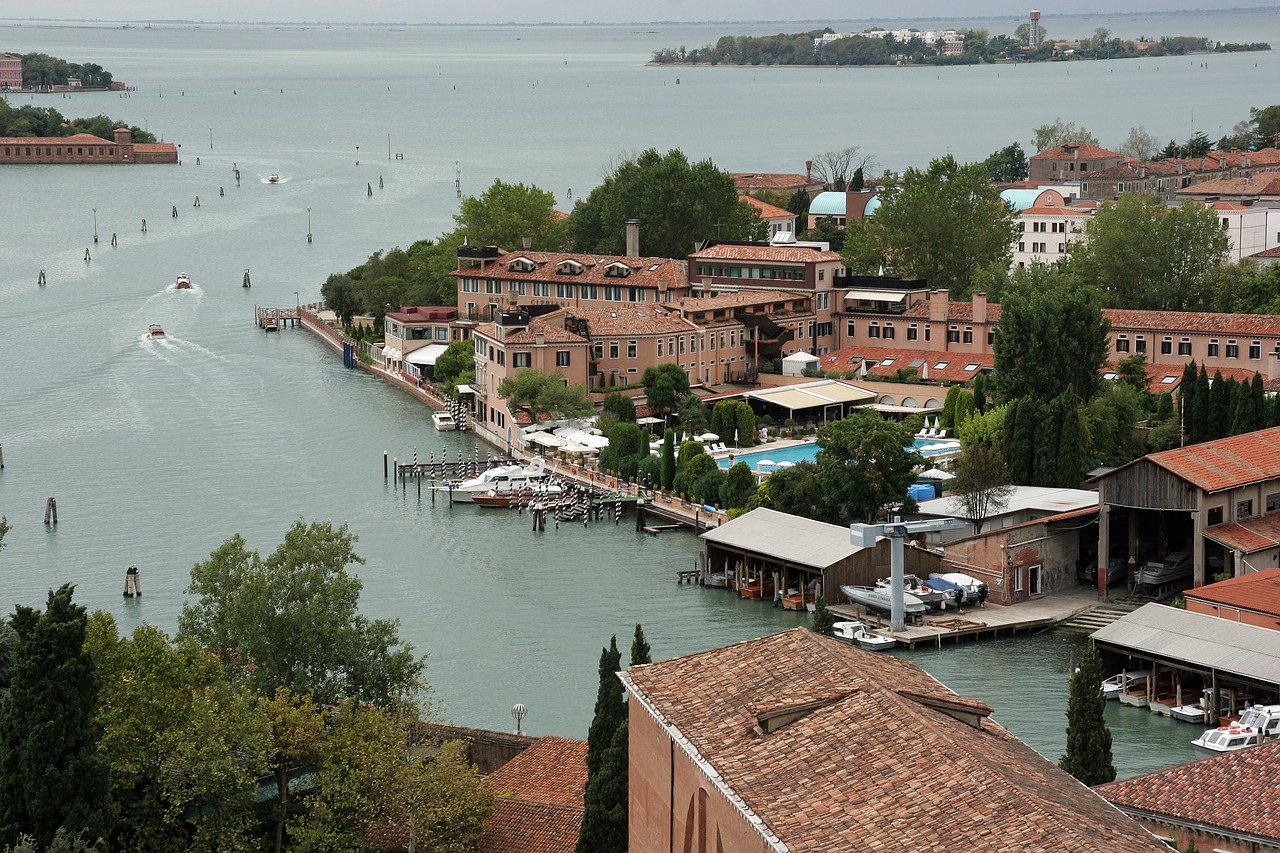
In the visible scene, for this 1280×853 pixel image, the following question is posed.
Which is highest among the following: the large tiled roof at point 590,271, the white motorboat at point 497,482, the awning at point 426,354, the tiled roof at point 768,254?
the tiled roof at point 768,254

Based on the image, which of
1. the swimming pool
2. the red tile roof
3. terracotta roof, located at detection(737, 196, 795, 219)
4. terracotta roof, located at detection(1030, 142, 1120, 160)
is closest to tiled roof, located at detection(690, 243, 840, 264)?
the swimming pool

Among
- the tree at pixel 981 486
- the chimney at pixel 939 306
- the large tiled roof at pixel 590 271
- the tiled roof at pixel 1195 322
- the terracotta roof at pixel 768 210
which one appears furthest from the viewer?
the terracotta roof at pixel 768 210

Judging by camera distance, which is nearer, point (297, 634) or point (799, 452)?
point (297, 634)

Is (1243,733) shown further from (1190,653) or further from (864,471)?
(864,471)

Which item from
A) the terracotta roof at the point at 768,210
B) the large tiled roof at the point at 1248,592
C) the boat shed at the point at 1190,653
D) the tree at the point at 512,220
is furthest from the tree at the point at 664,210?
the boat shed at the point at 1190,653

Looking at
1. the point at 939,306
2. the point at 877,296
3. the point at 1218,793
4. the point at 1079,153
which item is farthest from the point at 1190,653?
the point at 1079,153

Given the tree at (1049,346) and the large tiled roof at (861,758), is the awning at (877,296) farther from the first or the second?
the large tiled roof at (861,758)
